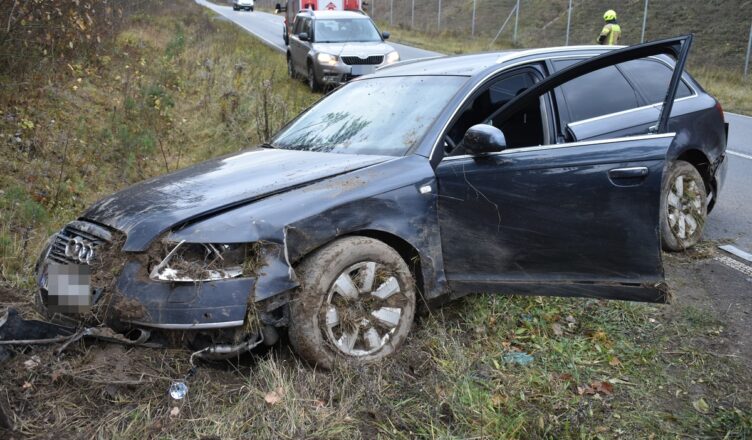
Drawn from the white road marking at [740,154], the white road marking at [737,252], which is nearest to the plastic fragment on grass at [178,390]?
the white road marking at [737,252]

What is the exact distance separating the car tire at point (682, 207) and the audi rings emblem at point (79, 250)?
13.2 feet

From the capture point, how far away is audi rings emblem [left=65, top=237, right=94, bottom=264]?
3188mm

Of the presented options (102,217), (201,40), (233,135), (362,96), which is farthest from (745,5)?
(102,217)

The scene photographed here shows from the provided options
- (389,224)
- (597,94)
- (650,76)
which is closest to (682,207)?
(650,76)

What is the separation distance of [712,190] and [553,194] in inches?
101

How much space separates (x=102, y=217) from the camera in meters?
3.41

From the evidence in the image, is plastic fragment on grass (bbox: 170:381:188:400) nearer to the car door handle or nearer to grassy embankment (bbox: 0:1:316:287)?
grassy embankment (bbox: 0:1:316:287)

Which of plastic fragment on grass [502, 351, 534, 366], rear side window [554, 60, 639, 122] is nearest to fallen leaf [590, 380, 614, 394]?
plastic fragment on grass [502, 351, 534, 366]

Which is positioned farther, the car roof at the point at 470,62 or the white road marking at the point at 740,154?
the white road marking at the point at 740,154

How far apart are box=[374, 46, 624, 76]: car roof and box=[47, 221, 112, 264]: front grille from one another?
91.6 inches

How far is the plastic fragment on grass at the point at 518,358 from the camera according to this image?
3.44 metres

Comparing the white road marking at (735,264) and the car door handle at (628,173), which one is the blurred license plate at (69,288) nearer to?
the car door handle at (628,173)

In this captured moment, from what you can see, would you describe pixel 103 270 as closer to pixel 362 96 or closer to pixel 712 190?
pixel 362 96

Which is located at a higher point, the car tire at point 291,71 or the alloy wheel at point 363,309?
the alloy wheel at point 363,309
